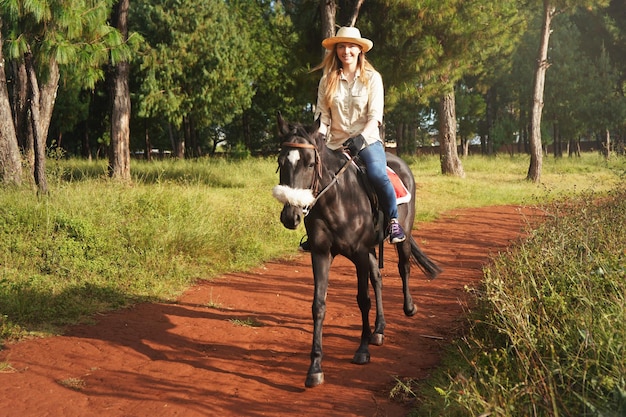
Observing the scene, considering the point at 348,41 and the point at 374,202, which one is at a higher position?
the point at 348,41

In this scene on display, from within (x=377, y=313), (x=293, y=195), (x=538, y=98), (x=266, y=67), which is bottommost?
(x=377, y=313)

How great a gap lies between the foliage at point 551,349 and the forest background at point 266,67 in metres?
8.12

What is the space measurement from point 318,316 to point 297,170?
1.32 metres

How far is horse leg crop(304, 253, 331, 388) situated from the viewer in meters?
4.93

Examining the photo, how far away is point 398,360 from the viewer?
18.1 feet

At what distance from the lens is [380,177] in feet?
18.9

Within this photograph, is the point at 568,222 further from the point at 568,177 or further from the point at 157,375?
the point at 568,177

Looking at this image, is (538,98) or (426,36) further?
(538,98)

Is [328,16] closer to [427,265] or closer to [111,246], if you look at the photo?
[111,246]

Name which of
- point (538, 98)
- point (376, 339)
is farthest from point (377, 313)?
point (538, 98)

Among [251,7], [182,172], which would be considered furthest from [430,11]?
[251,7]

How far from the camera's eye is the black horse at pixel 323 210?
191 inches

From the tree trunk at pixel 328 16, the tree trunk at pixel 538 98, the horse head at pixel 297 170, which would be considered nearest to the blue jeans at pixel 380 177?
the horse head at pixel 297 170

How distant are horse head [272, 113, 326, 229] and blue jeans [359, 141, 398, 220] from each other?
2.57ft
